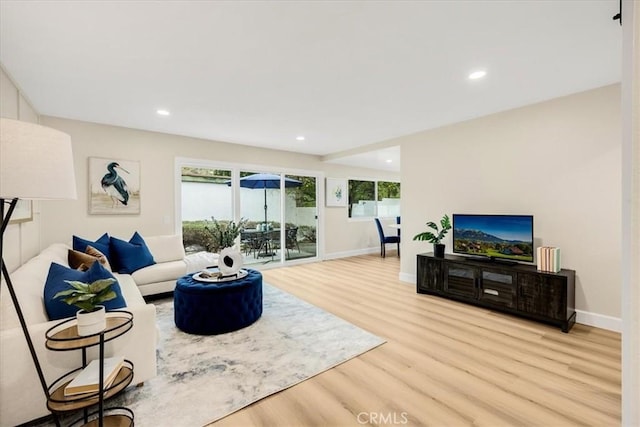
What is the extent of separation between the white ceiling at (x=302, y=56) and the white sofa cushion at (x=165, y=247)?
180 centimetres

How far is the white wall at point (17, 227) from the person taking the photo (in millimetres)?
2494

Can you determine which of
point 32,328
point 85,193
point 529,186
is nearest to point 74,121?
point 85,193

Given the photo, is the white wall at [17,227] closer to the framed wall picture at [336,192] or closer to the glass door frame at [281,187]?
the glass door frame at [281,187]

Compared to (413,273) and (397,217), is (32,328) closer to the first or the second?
(413,273)

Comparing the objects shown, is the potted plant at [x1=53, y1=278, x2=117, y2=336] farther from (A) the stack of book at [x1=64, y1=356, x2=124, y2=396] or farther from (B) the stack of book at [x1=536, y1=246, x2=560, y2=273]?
(B) the stack of book at [x1=536, y1=246, x2=560, y2=273]

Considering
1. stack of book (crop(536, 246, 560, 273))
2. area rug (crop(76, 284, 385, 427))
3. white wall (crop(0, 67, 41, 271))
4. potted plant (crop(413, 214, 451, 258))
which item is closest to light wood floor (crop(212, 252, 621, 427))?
area rug (crop(76, 284, 385, 427))

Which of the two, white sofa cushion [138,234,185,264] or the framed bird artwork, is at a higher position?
the framed bird artwork

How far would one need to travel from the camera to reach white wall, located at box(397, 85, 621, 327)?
2955 mm

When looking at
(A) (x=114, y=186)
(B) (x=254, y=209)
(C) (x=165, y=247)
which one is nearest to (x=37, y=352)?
(C) (x=165, y=247)

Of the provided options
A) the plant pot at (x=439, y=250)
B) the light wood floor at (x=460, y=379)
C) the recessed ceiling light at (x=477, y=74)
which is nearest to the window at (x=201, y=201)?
the light wood floor at (x=460, y=379)

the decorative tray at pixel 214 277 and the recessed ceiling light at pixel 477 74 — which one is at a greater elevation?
the recessed ceiling light at pixel 477 74

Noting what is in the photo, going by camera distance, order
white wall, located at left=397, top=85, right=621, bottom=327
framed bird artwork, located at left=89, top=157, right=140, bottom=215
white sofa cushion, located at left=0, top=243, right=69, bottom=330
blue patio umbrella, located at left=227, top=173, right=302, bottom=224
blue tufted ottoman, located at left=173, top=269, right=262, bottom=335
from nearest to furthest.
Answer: white sofa cushion, located at left=0, top=243, right=69, bottom=330 → blue tufted ottoman, located at left=173, top=269, right=262, bottom=335 → white wall, located at left=397, top=85, right=621, bottom=327 → framed bird artwork, located at left=89, top=157, right=140, bottom=215 → blue patio umbrella, located at left=227, top=173, right=302, bottom=224

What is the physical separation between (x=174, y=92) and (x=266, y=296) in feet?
9.17

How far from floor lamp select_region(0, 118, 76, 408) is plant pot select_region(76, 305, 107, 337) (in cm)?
40
